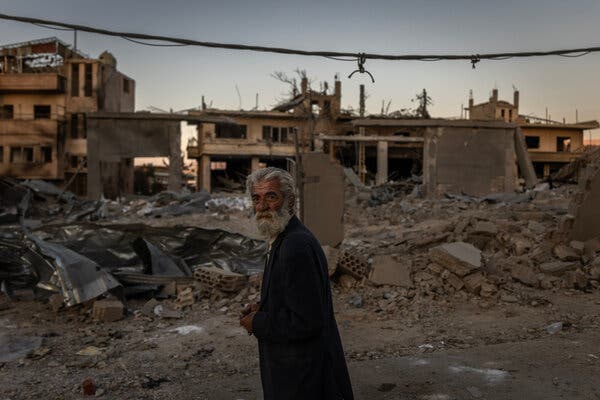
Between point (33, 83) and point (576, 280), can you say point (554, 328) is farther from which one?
point (33, 83)

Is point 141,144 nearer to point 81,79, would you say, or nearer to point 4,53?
point 81,79

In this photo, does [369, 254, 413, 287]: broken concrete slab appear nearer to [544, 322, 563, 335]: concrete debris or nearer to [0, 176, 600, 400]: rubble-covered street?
[0, 176, 600, 400]: rubble-covered street

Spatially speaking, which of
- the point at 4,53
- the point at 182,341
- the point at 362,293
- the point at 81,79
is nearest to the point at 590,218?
the point at 362,293

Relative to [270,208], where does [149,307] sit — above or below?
below

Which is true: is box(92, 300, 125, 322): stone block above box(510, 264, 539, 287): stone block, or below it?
below

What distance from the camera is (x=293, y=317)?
2.21 m

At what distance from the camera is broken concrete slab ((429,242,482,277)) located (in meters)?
7.14

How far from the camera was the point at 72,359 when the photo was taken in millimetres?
4945

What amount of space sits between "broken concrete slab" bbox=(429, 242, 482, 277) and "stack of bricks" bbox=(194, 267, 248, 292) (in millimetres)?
2733

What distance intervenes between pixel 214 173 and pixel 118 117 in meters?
15.4

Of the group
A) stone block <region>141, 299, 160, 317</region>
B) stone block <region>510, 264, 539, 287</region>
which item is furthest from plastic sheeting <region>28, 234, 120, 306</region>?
stone block <region>510, 264, 539, 287</region>

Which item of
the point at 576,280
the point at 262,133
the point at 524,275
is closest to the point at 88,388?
the point at 524,275

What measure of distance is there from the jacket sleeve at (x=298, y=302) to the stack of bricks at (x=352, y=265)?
509cm

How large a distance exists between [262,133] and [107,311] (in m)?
30.2
